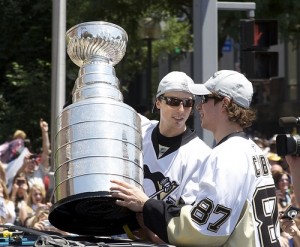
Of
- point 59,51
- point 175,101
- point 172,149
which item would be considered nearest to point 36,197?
point 59,51

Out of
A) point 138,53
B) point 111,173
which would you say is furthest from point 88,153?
point 138,53

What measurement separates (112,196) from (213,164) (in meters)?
0.47

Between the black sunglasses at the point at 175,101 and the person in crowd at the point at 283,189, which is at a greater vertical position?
the black sunglasses at the point at 175,101

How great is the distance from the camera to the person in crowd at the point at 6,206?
11.3m

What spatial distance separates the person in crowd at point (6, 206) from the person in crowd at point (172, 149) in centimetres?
548

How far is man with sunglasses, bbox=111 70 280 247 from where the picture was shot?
445 cm

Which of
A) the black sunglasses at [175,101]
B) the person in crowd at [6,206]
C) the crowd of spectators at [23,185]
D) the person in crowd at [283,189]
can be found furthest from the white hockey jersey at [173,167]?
the person in crowd at [283,189]

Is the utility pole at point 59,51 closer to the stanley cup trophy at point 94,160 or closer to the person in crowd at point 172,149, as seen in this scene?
the person in crowd at point 172,149

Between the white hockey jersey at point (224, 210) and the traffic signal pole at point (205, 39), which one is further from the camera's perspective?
the traffic signal pole at point (205, 39)

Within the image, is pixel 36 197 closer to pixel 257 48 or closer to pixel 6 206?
pixel 6 206

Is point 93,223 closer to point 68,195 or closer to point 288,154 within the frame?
point 68,195

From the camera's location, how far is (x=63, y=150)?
475 centimetres

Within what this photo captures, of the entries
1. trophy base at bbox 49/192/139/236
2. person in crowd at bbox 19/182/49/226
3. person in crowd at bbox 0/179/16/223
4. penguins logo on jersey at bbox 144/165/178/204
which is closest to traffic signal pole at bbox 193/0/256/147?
person in crowd at bbox 0/179/16/223

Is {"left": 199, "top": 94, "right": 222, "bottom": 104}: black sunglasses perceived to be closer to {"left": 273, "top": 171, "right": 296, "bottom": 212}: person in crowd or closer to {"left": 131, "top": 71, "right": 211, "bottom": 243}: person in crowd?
{"left": 131, "top": 71, "right": 211, "bottom": 243}: person in crowd
